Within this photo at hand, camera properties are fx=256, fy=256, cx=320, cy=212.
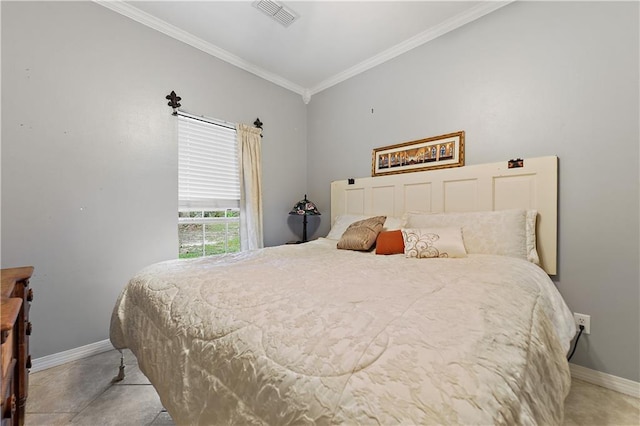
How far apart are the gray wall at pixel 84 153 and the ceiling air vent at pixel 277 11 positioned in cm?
89

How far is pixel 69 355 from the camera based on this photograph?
1.89 metres

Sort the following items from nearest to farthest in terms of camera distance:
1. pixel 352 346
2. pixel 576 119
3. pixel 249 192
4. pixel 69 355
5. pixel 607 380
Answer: pixel 352 346 < pixel 607 380 < pixel 576 119 < pixel 69 355 < pixel 249 192

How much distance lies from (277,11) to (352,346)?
8.45 feet

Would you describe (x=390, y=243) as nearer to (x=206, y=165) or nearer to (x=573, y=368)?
(x=573, y=368)

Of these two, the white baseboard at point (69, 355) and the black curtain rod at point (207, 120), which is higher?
the black curtain rod at point (207, 120)

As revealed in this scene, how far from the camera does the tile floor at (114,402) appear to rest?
1343 millimetres

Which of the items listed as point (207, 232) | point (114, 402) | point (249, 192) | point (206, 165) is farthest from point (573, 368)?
point (206, 165)

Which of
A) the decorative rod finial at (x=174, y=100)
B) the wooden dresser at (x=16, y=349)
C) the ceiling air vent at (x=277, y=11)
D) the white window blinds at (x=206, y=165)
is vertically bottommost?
the wooden dresser at (x=16, y=349)

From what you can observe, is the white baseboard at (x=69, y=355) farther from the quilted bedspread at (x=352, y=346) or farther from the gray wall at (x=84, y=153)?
the quilted bedspread at (x=352, y=346)

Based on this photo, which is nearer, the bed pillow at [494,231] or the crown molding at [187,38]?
the bed pillow at [494,231]

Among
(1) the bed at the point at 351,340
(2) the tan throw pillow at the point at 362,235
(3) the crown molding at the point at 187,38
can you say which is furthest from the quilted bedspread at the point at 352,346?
(3) the crown molding at the point at 187,38

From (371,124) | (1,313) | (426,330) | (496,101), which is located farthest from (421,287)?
(371,124)

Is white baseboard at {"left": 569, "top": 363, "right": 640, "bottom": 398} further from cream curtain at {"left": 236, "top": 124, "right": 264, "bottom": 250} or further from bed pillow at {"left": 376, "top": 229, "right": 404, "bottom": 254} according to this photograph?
cream curtain at {"left": 236, "top": 124, "right": 264, "bottom": 250}

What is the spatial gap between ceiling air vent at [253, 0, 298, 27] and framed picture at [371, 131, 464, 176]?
1.46m
